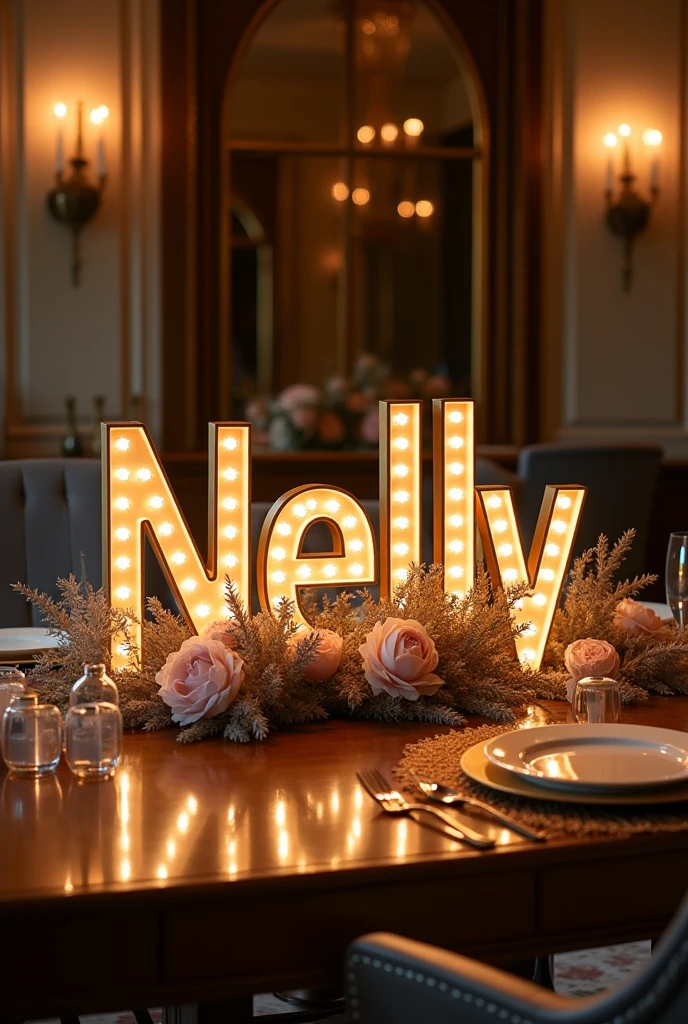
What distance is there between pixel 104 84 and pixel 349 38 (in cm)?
91

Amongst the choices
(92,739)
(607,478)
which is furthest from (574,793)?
(607,478)

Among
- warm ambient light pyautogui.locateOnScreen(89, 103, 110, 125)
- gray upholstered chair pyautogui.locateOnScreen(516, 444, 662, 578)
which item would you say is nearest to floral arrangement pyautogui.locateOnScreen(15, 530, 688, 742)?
gray upholstered chair pyautogui.locateOnScreen(516, 444, 662, 578)

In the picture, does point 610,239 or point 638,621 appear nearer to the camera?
point 638,621

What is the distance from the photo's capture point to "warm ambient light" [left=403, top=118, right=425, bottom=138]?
4566 mm

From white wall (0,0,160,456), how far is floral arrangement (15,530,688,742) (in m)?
2.95

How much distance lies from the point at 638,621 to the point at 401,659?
38 centimetres

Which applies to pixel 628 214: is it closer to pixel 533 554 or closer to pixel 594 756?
pixel 533 554

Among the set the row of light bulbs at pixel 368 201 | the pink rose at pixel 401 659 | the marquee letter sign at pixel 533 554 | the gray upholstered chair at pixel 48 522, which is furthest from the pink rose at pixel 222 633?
the row of light bulbs at pixel 368 201

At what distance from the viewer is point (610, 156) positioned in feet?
15.2

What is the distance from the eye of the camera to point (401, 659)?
1345 millimetres

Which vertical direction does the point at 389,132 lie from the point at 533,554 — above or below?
above

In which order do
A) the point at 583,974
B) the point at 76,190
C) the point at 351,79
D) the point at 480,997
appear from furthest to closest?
the point at 351,79, the point at 76,190, the point at 583,974, the point at 480,997

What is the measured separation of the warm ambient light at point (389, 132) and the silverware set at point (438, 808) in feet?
12.3

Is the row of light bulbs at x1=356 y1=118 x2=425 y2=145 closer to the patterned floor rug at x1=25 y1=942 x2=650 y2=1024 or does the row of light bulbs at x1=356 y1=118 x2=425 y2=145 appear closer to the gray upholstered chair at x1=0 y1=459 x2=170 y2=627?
the gray upholstered chair at x1=0 y1=459 x2=170 y2=627
